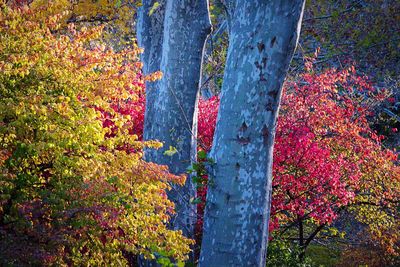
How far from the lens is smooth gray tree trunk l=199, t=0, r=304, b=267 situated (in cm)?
386

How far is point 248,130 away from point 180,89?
278cm

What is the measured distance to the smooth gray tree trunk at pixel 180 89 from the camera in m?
6.50

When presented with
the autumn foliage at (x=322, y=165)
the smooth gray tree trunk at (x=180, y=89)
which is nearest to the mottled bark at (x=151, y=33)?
the autumn foliage at (x=322, y=165)

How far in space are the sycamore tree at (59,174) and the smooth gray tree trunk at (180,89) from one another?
1168 mm

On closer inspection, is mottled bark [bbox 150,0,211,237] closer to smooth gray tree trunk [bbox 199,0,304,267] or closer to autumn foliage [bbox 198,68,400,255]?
autumn foliage [bbox 198,68,400,255]

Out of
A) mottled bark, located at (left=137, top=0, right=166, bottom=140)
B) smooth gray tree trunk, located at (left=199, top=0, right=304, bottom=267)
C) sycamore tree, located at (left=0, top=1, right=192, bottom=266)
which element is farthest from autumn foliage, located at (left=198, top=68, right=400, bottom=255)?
smooth gray tree trunk, located at (left=199, top=0, right=304, bottom=267)

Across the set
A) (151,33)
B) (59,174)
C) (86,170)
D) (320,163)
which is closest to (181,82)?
(151,33)

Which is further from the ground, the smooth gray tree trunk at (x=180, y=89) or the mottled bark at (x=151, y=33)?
the mottled bark at (x=151, y=33)

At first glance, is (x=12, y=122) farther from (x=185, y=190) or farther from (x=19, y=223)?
(x=185, y=190)

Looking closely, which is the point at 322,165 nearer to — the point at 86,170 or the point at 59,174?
the point at 86,170

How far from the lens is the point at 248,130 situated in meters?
3.87

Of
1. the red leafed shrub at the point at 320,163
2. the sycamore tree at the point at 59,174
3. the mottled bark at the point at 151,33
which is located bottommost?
the sycamore tree at the point at 59,174

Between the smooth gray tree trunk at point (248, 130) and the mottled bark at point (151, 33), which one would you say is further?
the mottled bark at point (151, 33)

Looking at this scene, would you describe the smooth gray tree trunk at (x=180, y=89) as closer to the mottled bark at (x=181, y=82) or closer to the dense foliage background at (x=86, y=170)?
the mottled bark at (x=181, y=82)
